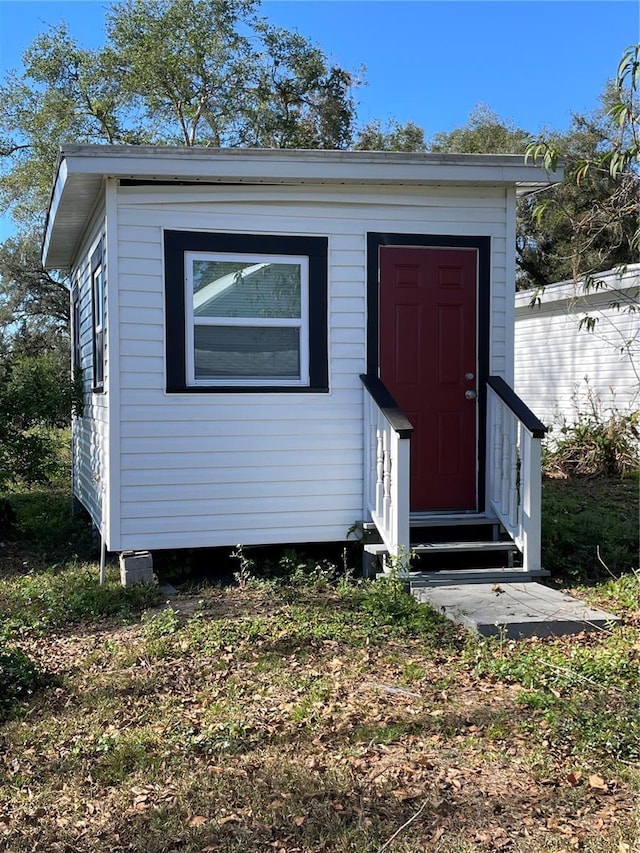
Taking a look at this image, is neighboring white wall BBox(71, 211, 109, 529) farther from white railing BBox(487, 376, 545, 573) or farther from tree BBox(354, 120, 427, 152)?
tree BBox(354, 120, 427, 152)

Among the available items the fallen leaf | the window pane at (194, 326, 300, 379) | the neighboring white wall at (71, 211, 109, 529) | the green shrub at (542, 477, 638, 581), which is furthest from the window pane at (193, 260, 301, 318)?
the fallen leaf

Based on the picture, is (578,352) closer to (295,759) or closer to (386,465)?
(386,465)

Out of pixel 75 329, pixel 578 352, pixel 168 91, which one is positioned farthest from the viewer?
pixel 168 91

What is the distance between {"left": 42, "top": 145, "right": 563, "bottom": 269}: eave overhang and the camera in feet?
19.6

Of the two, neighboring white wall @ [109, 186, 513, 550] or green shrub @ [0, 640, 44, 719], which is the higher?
neighboring white wall @ [109, 186, 513, 550]

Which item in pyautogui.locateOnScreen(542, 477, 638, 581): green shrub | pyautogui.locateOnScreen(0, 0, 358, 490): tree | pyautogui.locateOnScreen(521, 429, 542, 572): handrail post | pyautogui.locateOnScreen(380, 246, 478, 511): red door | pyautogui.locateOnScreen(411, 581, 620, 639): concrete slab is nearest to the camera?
pyautogui.locateOnScreen(411, 581, 620, 639): concrete slab

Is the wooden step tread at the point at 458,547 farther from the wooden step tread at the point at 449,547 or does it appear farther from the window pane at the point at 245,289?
the window pane at the point at 245,289

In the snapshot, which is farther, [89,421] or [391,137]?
[391,137]

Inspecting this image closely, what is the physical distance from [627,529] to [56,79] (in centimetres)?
2117

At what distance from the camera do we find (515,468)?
21.0 feet

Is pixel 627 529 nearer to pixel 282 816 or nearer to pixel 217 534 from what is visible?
pixel 217 534

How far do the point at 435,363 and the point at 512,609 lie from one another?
2.42 meters

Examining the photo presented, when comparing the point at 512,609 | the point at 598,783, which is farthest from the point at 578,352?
the point at 598,783

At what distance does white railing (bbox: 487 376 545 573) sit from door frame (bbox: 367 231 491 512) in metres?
0.09
